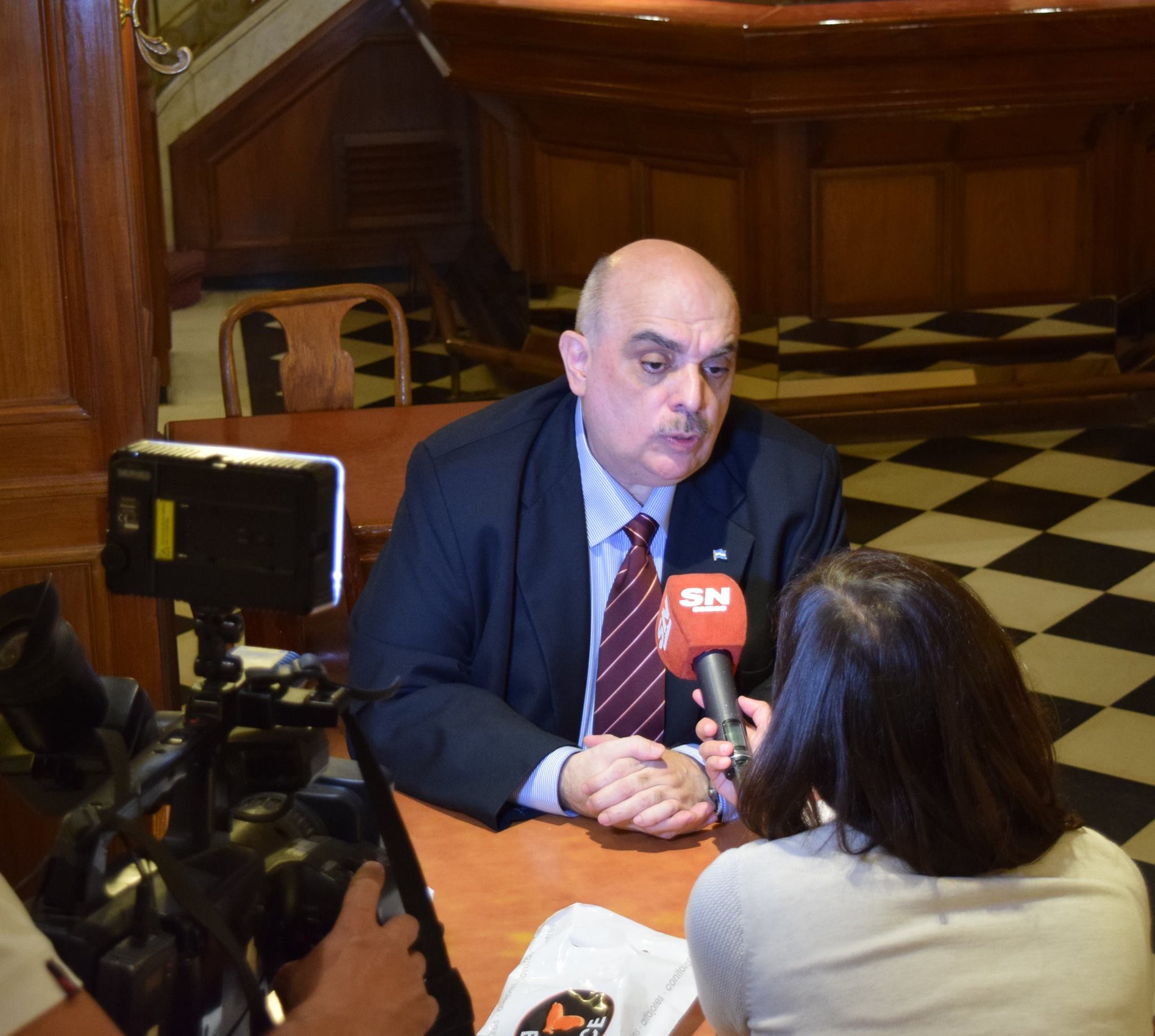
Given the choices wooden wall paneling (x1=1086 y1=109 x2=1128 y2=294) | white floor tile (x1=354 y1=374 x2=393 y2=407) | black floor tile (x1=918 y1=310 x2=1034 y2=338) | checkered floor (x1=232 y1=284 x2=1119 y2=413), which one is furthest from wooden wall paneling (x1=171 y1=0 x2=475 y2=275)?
wooden wall paneling (x1=1086 y1=109 x2=1128 y2=294)

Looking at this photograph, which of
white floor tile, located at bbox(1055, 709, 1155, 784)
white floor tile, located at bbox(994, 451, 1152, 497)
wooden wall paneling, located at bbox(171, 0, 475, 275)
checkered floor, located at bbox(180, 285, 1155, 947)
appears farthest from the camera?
wooden wall paneling, located at bbox(171, 0, 475, 275)

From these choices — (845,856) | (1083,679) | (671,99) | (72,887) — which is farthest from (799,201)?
(72,887)

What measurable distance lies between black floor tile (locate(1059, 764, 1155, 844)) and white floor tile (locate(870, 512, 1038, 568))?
1241 millimetres

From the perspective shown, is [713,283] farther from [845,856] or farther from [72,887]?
[72,887]

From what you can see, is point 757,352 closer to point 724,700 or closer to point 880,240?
point 880,240

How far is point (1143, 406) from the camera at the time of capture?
224 inches

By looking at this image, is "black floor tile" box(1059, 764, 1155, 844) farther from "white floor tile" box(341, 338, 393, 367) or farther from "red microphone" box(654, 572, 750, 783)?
"white floor tile" box(341, 338, 393, 367)

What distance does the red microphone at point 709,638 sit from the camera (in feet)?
5.22

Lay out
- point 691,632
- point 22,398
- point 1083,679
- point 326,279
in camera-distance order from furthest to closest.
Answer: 1. point 326,279
2. point 1083,679
3. point 22,398
4. point 691,632

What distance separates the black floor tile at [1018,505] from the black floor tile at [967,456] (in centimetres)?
16

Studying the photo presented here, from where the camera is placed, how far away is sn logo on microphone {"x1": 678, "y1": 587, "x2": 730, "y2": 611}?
5.51 ft

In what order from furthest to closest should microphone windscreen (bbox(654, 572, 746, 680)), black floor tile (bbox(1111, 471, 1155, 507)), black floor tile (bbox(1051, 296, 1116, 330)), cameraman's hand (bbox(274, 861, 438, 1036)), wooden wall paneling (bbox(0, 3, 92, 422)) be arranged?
black floor tile (bbox(1051, 296, 1116, 330)) → black floor tile (bbox(1111, 471, 1155, 507)) → wooden wall paneling (bbox(0, 3, 92, 422)) → microphone windscreen (bbox(654, 572, 746, 680)) → cameraman's hand (bbox(274, 861, 438, 1036))

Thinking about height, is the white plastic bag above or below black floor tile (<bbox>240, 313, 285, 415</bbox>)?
below

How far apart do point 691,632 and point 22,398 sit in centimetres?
143
